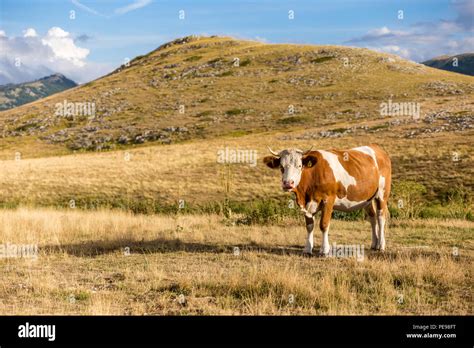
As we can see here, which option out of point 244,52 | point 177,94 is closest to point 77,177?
point 177,94

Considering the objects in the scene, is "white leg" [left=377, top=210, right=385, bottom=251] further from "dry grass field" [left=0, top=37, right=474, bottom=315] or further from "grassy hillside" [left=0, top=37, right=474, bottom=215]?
"grassy hillside" [left=0, top=37, right=474, bottom=215]

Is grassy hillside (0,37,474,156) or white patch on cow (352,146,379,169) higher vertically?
grassy hillside (0,37,474,156)

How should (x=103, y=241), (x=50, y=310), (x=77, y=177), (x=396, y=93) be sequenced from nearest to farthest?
(x=50, y=310) < (x=103, y=241) < (x=77, y=177) < (x=396, y=93)

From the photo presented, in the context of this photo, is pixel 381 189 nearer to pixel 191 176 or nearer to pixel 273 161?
pixel 273 161

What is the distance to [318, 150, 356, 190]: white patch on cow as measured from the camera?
13219 millimetres

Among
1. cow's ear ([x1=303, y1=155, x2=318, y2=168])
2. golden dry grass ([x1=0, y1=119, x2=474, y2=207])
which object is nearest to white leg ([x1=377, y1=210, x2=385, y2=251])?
cow's ear ([x1=303, y1=155, x2=318, y2=168])

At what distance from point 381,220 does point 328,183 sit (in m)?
2.11

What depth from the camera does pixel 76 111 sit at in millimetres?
116000

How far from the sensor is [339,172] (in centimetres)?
1326

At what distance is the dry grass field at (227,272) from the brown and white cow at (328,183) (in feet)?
3.09

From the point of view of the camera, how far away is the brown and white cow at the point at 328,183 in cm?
1263

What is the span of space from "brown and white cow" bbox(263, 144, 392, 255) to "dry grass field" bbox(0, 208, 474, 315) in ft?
3.09
